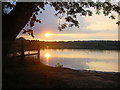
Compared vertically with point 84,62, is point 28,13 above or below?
above

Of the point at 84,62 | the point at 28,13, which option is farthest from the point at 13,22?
the point at 84,62

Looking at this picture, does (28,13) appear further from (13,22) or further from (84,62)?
(84,62)

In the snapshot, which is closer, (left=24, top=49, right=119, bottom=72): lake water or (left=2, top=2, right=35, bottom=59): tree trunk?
(left=2, top=2, right=35, bottom=59): tree trunk

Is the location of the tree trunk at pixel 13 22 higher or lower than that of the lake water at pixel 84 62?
higher

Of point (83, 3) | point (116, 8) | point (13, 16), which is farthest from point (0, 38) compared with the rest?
point (116, 8)

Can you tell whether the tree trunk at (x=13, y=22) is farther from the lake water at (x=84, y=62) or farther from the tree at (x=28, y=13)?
the lake water at (x=84, y=62)

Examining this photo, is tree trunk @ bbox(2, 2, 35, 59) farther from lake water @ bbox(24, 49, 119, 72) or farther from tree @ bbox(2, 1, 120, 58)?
lake water @ bbox(24, 49, 119, 72)

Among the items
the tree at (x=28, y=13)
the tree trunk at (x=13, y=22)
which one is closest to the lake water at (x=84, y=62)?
the tree at (x=28, y=13)

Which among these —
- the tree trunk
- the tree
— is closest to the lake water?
the tree

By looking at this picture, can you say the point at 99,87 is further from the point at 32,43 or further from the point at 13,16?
the point at 32,43

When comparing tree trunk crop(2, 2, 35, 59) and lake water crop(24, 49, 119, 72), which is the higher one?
tree trunk crop(2, 2, 35, 59)

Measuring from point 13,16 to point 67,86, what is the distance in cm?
287

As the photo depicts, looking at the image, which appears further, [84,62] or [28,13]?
[84,62]

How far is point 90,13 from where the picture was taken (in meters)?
6.28
